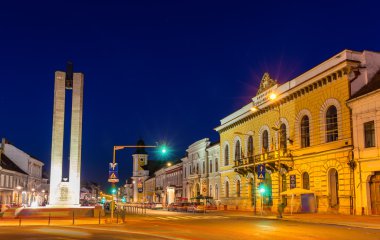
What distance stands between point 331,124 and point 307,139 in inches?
184

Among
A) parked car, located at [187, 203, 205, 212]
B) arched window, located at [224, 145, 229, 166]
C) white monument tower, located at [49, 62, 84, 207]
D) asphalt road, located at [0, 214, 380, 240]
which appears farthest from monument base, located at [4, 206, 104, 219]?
arched window, located at [224, 145, 229, 166]

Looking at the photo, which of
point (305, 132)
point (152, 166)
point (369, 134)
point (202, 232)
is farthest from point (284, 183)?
point (152, 166)

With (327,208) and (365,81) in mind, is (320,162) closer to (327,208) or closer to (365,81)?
(327,208)

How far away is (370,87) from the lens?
3500cm

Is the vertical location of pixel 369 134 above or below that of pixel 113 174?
above

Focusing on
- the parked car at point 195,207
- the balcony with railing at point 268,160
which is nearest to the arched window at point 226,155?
Result: the balcony with railing at point 268,160

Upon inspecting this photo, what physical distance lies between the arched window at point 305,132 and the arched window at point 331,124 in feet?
12.0

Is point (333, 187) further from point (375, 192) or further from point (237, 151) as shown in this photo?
point (237, 151)

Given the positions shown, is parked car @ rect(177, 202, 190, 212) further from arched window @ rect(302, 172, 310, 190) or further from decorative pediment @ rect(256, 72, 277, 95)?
arched window @ rect(302, 172, 310, 190)

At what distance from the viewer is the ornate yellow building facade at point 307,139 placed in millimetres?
36594

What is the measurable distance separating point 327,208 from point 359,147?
21.7 feet

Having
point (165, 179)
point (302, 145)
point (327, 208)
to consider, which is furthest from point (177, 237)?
point (165, 179)

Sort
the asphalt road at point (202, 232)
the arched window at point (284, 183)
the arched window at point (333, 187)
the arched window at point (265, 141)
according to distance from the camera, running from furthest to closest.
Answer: the arched window at point (265, 141) → the arched window at point (284, 183) → the arched window at point (333, 187) → the asphalt road at point (202, 232)

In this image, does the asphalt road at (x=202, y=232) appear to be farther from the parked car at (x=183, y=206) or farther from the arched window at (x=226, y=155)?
the arched window at (x=226, y=155)
